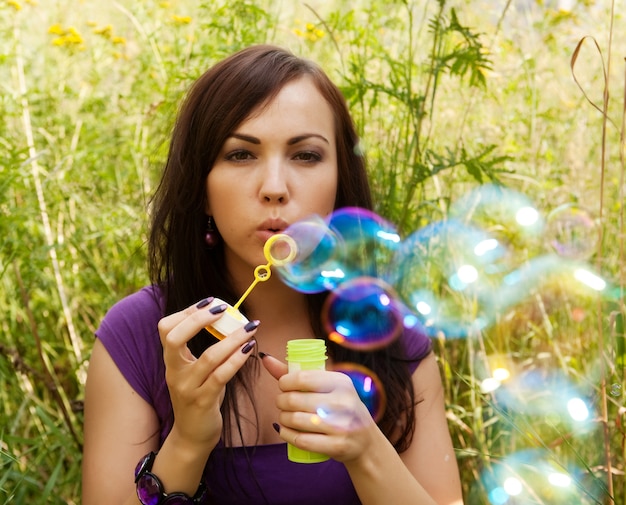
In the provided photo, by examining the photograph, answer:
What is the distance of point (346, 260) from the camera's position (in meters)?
1.84

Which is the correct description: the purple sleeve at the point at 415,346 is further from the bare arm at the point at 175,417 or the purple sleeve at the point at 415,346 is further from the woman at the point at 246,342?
the bare arm at the point at 175,417

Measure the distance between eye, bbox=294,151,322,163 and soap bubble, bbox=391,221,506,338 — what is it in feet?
1.87

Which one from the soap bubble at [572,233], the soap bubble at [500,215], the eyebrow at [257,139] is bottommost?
the soap bubble at [572,233]

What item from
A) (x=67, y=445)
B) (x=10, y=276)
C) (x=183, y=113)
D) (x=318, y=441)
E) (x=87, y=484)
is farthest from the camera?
(x=10, y=276)

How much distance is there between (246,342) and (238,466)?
480 millimetres


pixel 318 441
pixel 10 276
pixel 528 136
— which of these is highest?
pixel 528 136

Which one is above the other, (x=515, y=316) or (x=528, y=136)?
(x=528, y=136)

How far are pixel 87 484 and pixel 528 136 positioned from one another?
1842 mm

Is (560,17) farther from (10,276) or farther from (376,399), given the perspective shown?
(10,276)

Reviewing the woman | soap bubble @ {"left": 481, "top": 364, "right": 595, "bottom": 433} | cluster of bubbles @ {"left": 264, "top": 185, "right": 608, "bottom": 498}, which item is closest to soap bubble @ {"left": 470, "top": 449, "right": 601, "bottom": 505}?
cluster of bubbles @ {"left": 264, "top": 185, "right": 608, "bottom": 498}

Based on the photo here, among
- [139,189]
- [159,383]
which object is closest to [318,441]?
[159,383]

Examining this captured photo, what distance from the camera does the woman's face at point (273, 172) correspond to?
1.38 m

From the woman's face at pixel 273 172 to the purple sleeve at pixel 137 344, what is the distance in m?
0.30

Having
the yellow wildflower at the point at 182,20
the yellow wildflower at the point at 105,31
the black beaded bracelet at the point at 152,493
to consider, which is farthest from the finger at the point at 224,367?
the yellow wildflower at the point at 105,31
